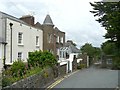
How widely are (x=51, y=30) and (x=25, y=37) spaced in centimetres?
1022

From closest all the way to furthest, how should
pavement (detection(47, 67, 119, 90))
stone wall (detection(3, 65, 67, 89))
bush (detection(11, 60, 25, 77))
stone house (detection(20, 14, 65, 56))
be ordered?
stone wall (detection(3, 65, 67, 89)) → bush (detection(11, 60, 25, 77)) → pavement (detection(47, 67, 119, 90)) → stone house (detection(20, 14, 65, 56))

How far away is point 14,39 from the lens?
32.2 metres

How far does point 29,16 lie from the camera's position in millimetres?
41656

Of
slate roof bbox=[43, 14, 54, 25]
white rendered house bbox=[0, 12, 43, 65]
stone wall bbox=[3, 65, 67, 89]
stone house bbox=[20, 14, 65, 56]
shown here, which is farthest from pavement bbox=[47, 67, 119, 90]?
slate roof bbox=[43, 14, 54, 25]

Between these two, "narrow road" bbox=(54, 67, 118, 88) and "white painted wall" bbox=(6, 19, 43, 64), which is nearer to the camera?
"narrow road" bbox=(54, 67, 118, 88)

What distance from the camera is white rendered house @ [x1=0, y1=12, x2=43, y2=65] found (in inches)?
1180

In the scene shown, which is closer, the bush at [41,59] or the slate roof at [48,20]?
the bush at [41,59]

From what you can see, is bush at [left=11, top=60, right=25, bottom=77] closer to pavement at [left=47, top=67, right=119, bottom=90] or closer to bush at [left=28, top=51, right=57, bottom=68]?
pavement at [left=47, top=67, right=119, bottom=90]

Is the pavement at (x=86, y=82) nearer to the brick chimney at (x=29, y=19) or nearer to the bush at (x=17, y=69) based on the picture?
the bush at (x=17, y=69)

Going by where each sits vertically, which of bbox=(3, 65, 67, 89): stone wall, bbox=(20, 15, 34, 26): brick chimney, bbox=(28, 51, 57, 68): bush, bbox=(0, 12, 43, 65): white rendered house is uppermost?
bbox=(20, 15, 34, 26): brick chimney

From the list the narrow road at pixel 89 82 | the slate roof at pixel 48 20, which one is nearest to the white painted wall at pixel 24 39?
the slate roof at pixel 48 20

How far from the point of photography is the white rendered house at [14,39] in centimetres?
2998

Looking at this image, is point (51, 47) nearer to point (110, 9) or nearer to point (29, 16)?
point (29, 16)

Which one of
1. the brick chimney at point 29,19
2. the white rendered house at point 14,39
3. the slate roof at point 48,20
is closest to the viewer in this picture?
the white rendered house at point 14,39
